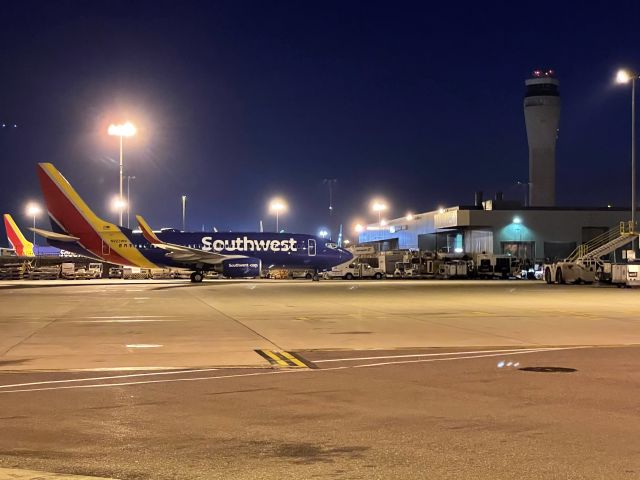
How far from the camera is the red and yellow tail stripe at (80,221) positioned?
58281mm

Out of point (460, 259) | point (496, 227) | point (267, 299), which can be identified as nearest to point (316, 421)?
point (267, 299)

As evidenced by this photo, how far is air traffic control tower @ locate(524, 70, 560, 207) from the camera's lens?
149 metres

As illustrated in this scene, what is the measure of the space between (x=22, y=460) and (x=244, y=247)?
56214 mm

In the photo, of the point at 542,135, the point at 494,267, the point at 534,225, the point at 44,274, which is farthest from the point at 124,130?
the point at 542,135

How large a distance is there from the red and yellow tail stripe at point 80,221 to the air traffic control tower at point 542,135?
10575cm

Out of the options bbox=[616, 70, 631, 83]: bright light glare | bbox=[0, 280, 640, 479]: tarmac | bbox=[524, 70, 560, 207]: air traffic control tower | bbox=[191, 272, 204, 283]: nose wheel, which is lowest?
bbox=[0, 280, 640, 479]: tarmac

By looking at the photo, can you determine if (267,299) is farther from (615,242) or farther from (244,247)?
(615,242)

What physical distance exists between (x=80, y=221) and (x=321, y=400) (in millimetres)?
51986

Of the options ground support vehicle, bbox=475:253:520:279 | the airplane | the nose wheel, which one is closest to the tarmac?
the airplane

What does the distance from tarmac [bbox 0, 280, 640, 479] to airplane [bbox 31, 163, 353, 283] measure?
3766 centimetres

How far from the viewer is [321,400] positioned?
10469 millimetres

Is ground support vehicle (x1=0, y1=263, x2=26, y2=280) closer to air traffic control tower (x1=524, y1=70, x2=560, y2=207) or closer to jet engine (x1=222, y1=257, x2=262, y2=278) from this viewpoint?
jet engine (x1=222, y1=257, x2=262, y2=278)

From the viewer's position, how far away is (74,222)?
5891 centimetres

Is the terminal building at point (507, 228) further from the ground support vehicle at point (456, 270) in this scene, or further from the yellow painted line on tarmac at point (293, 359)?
the yellow painted line on tarmac at point (293, 359)
